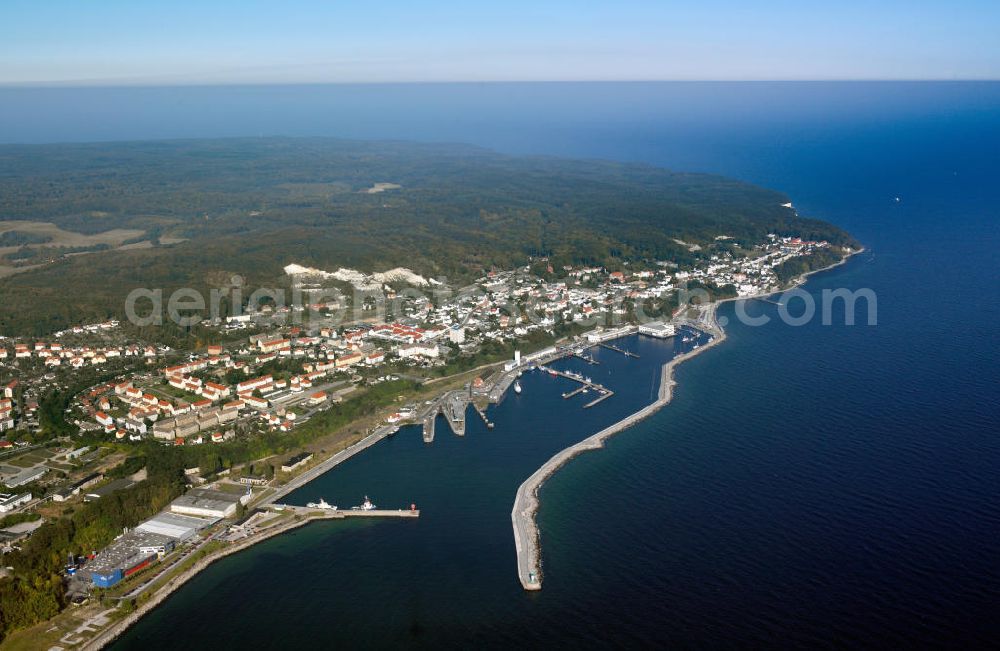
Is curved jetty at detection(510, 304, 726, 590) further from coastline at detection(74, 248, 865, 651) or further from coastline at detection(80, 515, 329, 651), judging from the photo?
coastline at detection(80, 515, 329, 651)

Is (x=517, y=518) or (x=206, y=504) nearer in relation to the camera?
(x=517, y=518)

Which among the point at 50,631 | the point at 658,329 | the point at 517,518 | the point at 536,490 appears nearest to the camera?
the point at 50,631

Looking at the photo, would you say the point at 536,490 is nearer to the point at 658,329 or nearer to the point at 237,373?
the point at 237,373

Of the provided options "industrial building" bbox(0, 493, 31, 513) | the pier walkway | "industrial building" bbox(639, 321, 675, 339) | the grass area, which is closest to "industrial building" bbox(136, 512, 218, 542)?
the pier walkway

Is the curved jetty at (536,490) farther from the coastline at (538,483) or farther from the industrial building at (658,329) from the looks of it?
the industrial building at (658,329)

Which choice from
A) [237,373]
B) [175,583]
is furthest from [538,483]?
[237,373]

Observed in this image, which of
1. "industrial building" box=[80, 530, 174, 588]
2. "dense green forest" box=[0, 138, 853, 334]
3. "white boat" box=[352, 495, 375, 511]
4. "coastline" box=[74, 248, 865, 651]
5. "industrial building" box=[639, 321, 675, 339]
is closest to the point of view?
"coastline" box=[74, 248, 865, 651]

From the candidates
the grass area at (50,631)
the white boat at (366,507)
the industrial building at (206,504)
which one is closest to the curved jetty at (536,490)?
the white boat at (366,507)
